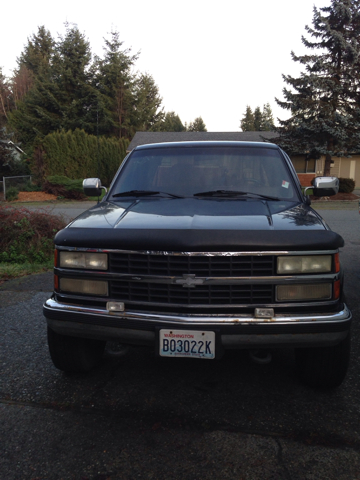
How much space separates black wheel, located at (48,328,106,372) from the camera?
9.66 feet

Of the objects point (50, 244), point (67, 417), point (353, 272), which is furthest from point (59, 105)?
point (67, 417)

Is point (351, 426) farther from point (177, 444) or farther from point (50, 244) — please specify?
point (50, 244)

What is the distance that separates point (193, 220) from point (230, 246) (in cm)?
38

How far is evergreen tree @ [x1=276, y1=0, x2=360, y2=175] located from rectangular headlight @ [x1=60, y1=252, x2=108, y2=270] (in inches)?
953

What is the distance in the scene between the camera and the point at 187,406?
270cm

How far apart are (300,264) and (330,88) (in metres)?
25.3

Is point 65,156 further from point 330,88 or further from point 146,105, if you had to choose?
point 146,105

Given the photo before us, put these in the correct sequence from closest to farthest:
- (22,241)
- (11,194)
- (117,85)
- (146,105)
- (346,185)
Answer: (22,241)
(11,194)
(346,185)
(117,85)
(146,105)

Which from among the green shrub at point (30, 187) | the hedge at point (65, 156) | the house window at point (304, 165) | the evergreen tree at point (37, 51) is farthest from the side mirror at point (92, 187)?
the evergreen tree at point (37, 51)

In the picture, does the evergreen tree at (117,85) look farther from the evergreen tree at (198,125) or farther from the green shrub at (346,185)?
the evergreen tree at (198,125)

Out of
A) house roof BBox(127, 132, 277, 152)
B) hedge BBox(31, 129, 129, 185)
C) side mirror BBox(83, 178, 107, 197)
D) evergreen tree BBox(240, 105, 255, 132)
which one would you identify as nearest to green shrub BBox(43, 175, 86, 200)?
hedge BBox(31, 129, 129, 185)

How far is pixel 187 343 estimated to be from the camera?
2469 mm

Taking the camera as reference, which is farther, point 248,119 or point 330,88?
point 248,119

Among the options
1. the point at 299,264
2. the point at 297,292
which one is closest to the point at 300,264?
the point at 299,264
